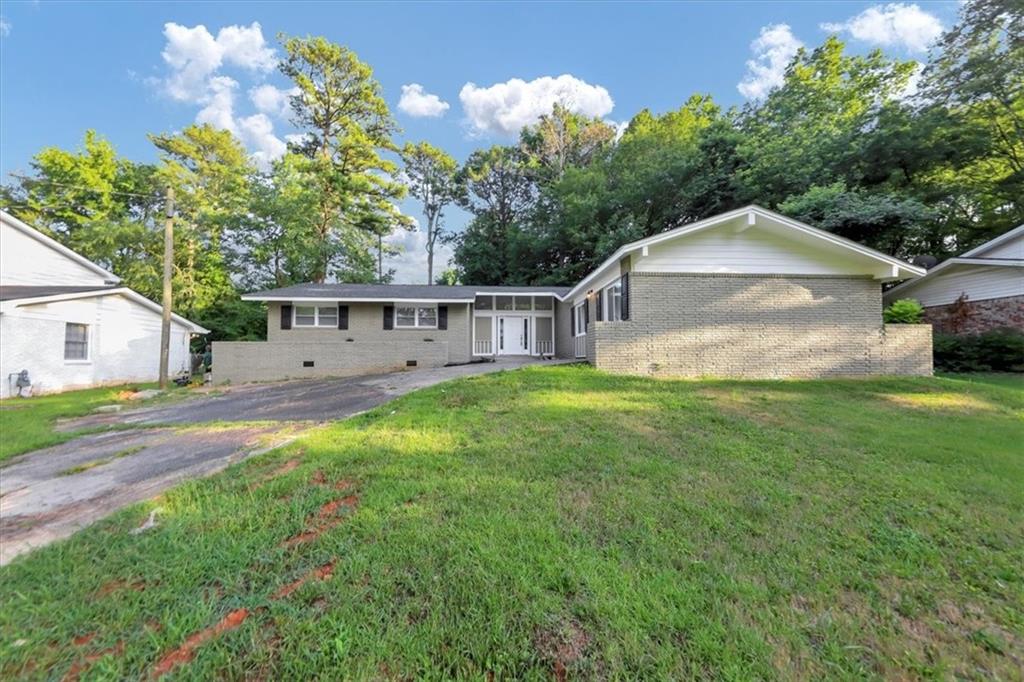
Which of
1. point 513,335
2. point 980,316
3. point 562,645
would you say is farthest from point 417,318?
point 980,316

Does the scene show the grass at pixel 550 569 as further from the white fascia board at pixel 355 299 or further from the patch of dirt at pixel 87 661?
the white fascia board at pixel 355 299

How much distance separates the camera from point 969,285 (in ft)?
43.7

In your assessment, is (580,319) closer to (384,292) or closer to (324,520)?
(384,292)

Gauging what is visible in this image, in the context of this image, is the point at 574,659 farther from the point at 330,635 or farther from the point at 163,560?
the point at 163,560

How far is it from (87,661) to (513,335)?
16.8m

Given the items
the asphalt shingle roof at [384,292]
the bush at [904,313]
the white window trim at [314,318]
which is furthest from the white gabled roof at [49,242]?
the bush at [904,313]

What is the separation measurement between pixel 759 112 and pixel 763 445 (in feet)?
74.2

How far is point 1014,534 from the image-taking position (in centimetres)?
301

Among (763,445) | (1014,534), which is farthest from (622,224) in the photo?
(1014,534)

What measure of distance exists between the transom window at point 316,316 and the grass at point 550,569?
1239cm

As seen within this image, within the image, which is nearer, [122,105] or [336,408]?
[336,408]

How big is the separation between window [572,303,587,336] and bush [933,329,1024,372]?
1011 cm

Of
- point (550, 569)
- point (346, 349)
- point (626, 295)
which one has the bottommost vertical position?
point (550, 569)

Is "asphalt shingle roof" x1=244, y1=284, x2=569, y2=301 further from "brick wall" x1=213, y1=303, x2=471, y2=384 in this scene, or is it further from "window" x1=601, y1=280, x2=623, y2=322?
"window" x1=601, y1=280, x2=623, y2=322
